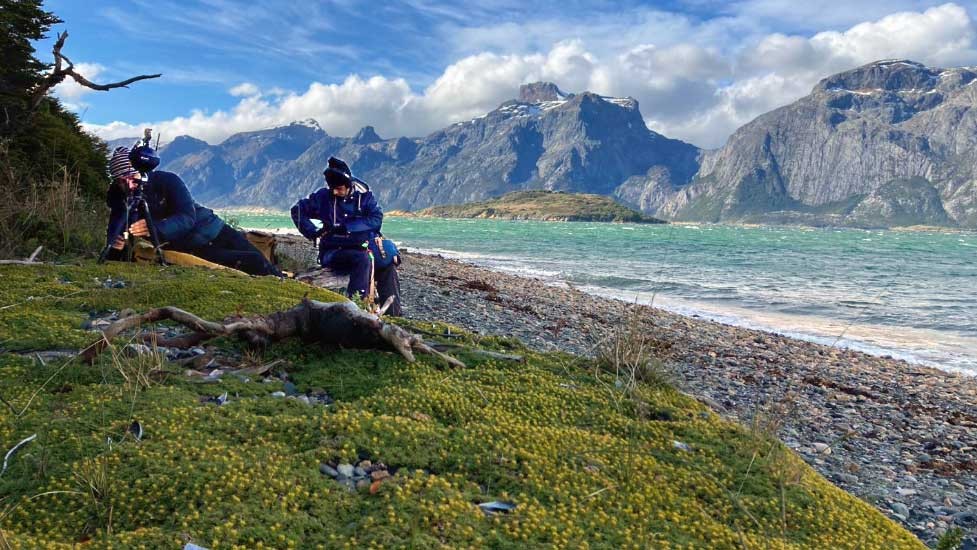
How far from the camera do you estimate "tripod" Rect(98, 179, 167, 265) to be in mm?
11047

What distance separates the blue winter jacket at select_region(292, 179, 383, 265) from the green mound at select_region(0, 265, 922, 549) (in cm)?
442

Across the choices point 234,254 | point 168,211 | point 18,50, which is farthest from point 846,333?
point 18,50

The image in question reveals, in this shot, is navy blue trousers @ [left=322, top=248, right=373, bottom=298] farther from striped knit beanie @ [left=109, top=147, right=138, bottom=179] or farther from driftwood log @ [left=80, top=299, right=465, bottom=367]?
driftwood log @ [left=80, top=299, right=465, bottom=367]

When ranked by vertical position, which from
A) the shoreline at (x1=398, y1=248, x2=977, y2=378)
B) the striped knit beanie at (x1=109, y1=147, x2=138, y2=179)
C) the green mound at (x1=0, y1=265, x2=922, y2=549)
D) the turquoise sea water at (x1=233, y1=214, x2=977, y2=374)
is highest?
the striped knit beanie at (x1=109, y1=147, x2=138, y2=179)

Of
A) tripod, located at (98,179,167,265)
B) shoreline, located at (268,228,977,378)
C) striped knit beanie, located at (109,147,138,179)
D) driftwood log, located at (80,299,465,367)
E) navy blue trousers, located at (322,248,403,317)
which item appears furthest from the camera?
shoreline, located at (268,228,977,378)

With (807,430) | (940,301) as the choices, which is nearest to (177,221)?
(807,430)

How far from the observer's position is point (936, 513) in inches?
265

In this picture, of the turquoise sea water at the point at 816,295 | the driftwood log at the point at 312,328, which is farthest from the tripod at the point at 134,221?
the turquoise sea water at the point at 816,295

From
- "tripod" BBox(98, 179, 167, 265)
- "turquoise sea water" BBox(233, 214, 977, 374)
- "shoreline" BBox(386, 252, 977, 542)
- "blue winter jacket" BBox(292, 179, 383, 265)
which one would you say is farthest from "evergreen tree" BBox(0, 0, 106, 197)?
"turquoise sea water" BBox(233, 214, 977, 374)

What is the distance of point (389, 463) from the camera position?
14.5ft

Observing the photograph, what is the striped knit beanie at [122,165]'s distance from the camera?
10.8 m

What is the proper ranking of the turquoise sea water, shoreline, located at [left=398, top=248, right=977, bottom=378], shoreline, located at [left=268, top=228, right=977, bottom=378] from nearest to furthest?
shoreline, located at [left=398, top=248, right=977, bottom=378] → shoreline, located at [left=268, top=228, right=977, bottom=378] → the turquoise sea water

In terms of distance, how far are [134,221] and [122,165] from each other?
1.05 metres

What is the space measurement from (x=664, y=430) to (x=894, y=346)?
20.2 meters
